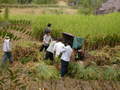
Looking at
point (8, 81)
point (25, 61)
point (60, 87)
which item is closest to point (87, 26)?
point (25, 61)

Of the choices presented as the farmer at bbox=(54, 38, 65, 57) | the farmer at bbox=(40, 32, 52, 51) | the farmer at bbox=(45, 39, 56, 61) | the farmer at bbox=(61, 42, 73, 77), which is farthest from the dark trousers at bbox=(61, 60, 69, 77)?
the farmer at bbox=(40, 32, 52, 51)

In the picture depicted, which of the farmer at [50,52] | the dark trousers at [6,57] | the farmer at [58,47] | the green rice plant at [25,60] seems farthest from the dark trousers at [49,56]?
the dark trousers at [6,57]

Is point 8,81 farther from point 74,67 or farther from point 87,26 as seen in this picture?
point 87,26

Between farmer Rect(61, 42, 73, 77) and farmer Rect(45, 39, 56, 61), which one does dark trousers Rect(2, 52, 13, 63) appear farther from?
farmer Rect(61, 42, 73, 77)

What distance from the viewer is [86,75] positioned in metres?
7.32

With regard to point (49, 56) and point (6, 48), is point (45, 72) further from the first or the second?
point (6, 48)

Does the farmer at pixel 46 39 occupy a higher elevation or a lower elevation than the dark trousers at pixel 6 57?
higher

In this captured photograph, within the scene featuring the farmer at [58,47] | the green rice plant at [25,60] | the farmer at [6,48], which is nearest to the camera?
the farmer at [58,47]

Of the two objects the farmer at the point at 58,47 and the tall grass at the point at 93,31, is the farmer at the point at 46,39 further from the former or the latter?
the tall grass at the point at 93,31

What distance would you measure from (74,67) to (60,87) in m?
0.96

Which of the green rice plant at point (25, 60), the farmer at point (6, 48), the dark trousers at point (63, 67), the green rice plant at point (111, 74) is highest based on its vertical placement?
the farmer at point (6, 48)

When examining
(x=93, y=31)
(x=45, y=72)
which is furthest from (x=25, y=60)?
(x=93, y=31)

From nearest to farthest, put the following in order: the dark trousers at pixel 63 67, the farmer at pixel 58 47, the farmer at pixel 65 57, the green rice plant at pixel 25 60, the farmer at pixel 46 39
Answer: the farmer at pixel 65 57
the dark trousers at pixel 63 67
the farmer at pixel 58 47
the green rice plant at pixel 25 60
the farmer at pixel 46 39

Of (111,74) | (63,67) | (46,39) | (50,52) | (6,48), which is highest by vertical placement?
(46,39)
